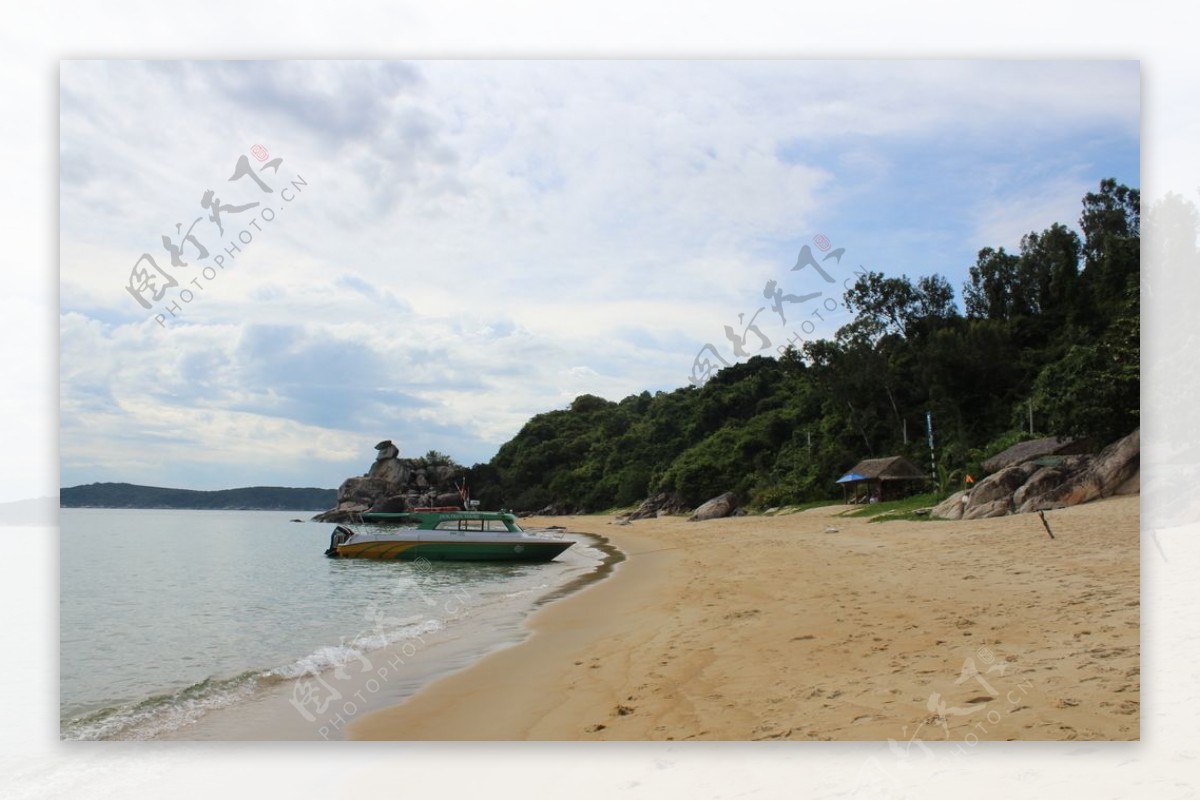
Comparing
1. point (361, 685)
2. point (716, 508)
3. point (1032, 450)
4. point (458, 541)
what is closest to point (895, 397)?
point (1032, 450)

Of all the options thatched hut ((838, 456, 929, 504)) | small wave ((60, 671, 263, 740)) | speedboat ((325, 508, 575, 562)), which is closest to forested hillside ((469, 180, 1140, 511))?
thatched hut ((838, 456, 929, 504))

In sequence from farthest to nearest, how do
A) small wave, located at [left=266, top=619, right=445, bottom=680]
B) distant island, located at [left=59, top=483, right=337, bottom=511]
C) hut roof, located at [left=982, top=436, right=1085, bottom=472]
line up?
1. hut roof, located at [left=982, top=436, right=1085, bottom=472]
2. small wave, located at [left=266, top=619, right=445, bottom=680]
3. distant island, located at [left=59, top=483, right=337, bottom=511]

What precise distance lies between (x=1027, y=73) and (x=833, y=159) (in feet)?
4.30

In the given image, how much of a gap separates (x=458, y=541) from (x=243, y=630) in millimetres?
8636

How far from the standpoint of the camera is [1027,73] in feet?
17.5

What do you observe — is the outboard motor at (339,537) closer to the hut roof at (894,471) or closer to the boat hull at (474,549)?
the boat hull at (474,549)

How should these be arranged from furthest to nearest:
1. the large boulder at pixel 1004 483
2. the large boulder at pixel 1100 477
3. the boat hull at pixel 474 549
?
1. the boat hull at pixel 474 549
2. the large boulder at pixel 1004 483
3. the large boulder at pixel 1100 477

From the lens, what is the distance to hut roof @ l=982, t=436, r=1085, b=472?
12.7 m

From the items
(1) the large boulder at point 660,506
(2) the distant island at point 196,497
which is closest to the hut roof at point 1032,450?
(1) the large boulder at point 660,506

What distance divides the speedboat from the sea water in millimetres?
1067

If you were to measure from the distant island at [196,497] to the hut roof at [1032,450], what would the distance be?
1101 cm

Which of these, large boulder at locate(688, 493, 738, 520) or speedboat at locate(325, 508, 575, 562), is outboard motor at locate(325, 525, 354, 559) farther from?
large boulder at locate(688, 493, 738, 520)

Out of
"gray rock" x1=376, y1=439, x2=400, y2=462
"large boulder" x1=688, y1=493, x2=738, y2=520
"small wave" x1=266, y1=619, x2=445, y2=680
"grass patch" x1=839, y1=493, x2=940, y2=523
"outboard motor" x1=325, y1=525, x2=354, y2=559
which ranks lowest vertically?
"outboard motor" x1=325, y1=525, x2=354, y2=559

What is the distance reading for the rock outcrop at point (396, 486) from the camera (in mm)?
8722
